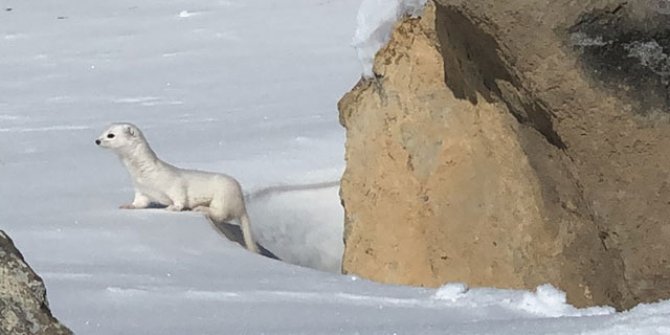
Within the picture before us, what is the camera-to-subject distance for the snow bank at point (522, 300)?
3545 millimetres

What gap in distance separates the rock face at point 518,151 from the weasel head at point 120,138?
1.25m

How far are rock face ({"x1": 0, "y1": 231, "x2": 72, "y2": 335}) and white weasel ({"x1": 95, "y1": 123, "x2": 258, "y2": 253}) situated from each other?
11.0 feet

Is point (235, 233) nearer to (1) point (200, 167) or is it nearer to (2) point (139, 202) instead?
(2) point (139, 202)

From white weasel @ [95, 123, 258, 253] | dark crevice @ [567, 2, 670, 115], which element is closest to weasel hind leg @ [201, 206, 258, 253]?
white weasel @ [95, 123, 258, 253]

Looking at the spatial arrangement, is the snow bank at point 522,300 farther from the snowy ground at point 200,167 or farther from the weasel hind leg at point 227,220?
the weasel hind leg at point 227,220

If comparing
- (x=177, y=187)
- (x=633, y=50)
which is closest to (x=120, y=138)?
(x=177, y=187)

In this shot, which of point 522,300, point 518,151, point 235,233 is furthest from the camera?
point 235,233

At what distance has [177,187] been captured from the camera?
5469 mm

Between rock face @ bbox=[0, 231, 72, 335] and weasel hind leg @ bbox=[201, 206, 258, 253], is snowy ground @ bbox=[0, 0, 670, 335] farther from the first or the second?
rock face @ bbox=[0, 231, 72, 335]

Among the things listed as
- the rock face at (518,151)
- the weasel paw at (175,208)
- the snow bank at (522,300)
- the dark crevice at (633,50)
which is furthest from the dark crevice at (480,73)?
the weasel paw at (175,208)

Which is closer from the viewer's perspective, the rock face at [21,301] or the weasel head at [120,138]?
the rock face at [21,301]

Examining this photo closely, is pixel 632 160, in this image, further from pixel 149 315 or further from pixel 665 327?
pixel 149 315

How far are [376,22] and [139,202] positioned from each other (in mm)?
1315

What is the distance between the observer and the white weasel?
5387 mm
